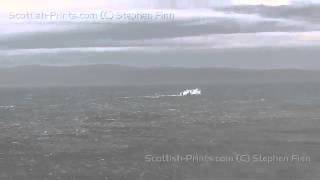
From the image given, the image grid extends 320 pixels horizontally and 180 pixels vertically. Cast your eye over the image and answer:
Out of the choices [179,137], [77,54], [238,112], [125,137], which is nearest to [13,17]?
[77,54]

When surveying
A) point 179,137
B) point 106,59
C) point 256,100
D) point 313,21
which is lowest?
point 179,137

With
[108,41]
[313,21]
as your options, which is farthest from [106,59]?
[313,21]

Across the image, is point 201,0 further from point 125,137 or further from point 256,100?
point 125,137

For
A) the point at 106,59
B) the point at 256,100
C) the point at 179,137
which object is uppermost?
the point at 106,59

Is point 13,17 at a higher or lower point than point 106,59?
higher

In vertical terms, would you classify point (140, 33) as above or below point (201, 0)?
below

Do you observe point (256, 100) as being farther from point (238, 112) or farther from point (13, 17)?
point (13, 17)
